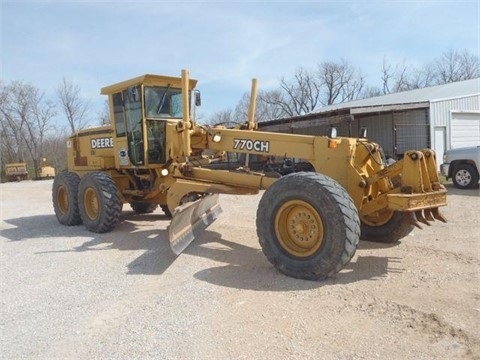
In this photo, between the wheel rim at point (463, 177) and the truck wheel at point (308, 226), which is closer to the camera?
the truck wheel at point (308, 226)

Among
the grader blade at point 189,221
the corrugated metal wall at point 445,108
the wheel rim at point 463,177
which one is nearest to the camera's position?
the grader blade at point 189,221

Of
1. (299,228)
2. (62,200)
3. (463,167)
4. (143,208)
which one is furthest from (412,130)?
(299,228)

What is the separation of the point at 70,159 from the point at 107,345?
7962 millimetres

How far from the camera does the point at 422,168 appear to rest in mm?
5684

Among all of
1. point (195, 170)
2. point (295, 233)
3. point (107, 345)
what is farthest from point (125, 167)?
point (107, 345)

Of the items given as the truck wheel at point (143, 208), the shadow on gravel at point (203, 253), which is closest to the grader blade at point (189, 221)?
the shadow on gravel at point (203, 253)

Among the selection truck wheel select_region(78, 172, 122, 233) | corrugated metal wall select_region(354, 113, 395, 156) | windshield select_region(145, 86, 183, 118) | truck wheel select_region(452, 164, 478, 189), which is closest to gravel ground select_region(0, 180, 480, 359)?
truck wheel select_region(78, 172, 122, 233)

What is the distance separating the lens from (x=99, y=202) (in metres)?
8.73

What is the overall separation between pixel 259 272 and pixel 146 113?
4.28 meters

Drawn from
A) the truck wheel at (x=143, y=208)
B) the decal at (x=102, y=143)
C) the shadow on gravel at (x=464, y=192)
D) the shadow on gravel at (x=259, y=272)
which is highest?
the decal at (x=102, y=143)

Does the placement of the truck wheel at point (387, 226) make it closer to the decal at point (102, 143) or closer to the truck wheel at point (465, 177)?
the decal at point (102, 143)

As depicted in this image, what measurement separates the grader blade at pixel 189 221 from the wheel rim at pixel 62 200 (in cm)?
382

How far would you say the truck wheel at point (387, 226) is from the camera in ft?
22.1

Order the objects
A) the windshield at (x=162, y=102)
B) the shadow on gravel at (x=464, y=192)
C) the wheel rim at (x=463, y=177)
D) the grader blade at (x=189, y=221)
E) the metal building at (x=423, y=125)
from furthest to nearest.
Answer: the metal building at (x=423, y=125) < the wheel rim at (x=463, y=177) < the shadow on gravel at (x=464, y=192) < the windshield at (x=162, y=102) < the grader blade at (x=189, y=221)
